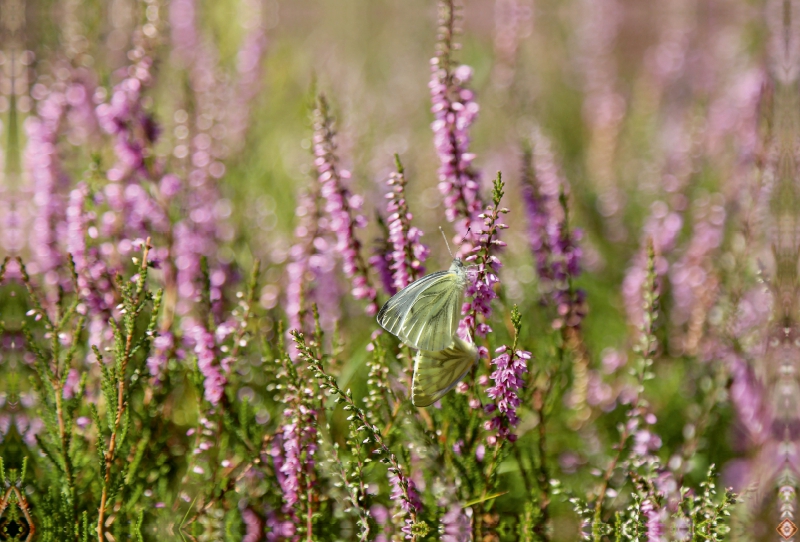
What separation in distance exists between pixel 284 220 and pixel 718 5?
8.61 metres

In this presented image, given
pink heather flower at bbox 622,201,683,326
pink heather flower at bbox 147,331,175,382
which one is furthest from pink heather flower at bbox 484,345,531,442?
pink heather flower at bbox 622,201,683,326

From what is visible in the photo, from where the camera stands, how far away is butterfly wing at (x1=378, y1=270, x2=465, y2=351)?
2.26 meters

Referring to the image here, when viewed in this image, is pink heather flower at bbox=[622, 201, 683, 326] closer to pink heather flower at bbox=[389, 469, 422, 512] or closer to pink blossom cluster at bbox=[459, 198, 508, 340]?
pink blossom cluster at bbox=[459, 198, 508, 340]

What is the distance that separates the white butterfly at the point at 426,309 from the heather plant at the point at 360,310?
2.9 inches

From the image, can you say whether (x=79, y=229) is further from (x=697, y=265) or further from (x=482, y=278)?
(x=697, y=265)

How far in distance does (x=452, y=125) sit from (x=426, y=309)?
723 millimetres

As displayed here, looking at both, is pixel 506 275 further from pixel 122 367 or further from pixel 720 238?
pixel 122 367

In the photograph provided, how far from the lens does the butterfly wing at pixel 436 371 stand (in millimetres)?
2125

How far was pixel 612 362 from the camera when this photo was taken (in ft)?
13.8

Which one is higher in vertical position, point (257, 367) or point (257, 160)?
point (257, 160)

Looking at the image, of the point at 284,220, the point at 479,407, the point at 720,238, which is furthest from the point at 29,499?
the point at 720,238

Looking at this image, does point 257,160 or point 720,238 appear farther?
point 257,160

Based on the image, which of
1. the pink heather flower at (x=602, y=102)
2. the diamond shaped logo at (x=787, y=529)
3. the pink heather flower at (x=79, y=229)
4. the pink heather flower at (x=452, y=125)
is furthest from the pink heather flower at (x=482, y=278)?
the pink heather flower at (x=602, y=102)

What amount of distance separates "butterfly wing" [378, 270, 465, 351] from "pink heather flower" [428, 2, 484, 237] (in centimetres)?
30
